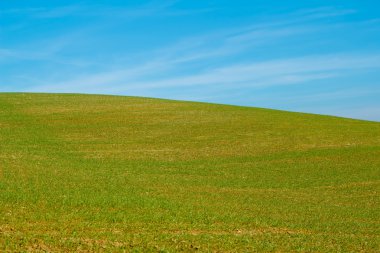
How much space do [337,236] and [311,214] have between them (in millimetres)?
4220

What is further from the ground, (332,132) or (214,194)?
(332,132)

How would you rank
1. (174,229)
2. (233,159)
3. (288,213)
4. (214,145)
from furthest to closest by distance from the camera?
(214,145) → (233,159) → (288,213) → (174,229)

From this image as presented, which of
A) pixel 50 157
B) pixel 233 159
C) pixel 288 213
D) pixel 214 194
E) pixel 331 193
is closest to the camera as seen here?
pixel 288 213

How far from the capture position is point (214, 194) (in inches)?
1001

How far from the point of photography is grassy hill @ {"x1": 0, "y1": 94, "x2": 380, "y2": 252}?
16141mm

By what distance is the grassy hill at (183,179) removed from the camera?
1614 cm

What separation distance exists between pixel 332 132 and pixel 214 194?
26.5 metres

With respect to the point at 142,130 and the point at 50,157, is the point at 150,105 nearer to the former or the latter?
the point at 142,130

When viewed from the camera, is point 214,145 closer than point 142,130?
Yes

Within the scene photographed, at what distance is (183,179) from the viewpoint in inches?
1148

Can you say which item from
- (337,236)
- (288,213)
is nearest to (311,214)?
(288,213)

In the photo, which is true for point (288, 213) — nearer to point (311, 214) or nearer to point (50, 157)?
point (311, 214)

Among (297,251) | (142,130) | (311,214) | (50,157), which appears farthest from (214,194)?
(142,130)

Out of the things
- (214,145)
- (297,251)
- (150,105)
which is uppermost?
(150,105)
